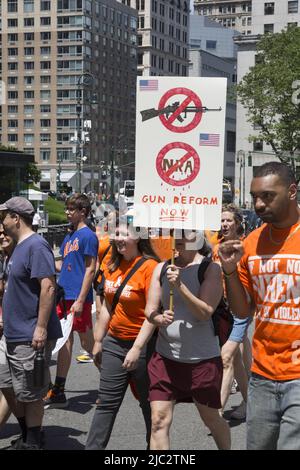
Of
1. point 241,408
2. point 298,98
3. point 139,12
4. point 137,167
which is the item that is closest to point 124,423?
point 241,408

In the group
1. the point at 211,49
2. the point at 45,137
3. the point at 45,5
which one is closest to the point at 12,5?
the point at 45,5

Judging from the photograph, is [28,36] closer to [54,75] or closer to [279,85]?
[54,75]

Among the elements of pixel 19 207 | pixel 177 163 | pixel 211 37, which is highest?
pixel 211 37

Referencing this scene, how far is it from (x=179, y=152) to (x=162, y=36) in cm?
14688

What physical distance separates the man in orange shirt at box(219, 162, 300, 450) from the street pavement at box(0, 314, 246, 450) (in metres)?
1.96

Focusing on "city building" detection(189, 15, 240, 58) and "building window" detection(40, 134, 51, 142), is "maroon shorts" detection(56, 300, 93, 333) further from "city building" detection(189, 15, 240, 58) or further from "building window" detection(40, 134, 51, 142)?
"city building" detection(189, 15, 240, 58)

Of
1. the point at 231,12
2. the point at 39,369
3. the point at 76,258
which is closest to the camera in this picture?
the point at 39,369

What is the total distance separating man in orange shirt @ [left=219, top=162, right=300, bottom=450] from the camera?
12.4 ft

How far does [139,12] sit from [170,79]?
143 metres

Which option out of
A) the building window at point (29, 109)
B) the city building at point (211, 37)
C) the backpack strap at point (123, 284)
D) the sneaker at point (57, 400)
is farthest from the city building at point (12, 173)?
the city building at point (211, 37)

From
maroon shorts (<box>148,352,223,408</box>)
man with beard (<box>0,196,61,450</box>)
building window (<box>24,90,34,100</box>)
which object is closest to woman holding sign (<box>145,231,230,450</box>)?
maroon shorts (<box>148,352,223,408</box>)

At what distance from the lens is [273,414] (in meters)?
3.84

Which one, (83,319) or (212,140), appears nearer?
(212,140)
